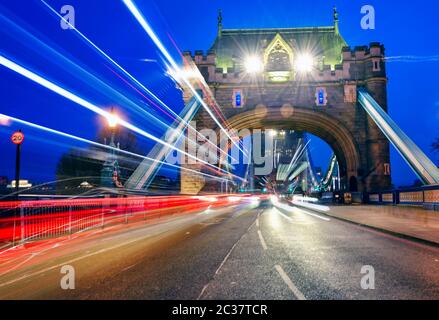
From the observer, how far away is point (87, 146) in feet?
186

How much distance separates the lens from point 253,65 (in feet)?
126

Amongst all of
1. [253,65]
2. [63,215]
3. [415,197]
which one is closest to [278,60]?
[253,65]

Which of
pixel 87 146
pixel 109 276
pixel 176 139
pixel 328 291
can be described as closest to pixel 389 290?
pixel 328 291

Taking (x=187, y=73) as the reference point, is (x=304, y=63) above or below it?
above

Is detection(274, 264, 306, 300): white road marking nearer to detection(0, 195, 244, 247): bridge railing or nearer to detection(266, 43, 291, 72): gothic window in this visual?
detection(0, 195, 244, 247): bridge railing

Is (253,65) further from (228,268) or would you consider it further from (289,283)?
(289,283)

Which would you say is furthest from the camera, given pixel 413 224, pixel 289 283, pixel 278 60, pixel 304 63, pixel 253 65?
pixel 253 65

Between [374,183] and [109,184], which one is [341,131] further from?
[109,184]

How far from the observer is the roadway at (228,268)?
5.26 metres

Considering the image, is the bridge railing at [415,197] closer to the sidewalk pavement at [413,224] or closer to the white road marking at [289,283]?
the sidewalk pavement at [413,224]

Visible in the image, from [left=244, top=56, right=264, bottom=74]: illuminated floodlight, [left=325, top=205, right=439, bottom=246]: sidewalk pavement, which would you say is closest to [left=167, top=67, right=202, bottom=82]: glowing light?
[left=244, top=56, right=264, bottom=74]: illuminated floodlight

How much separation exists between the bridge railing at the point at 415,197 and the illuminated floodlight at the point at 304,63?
641 inches

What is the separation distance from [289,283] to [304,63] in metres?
35.5

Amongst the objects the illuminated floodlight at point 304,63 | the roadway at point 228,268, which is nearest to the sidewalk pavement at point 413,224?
the roadway at point 228,268
